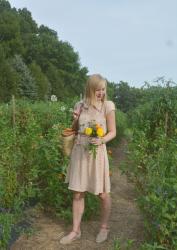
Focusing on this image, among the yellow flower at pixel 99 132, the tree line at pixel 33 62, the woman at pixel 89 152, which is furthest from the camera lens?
the tree line at pixel 33 62

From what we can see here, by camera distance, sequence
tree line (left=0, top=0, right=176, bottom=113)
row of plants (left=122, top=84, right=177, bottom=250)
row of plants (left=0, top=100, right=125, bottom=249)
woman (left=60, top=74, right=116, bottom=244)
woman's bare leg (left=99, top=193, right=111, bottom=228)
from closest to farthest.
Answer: row of plants (left=122, top=84, right=177, bottom=250), woman (left=60, top=74, right=116, bottom=244), woman's bare leg (left=99, top=193, right=111, bottom=228), row of plants (left=0, top=100, right=125, bottom=249), tree line (left=0, top=0, right=176, bottom=113)

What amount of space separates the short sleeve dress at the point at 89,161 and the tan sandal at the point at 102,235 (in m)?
0.41

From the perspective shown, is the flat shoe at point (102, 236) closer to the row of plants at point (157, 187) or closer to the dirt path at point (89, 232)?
the dirt path at point (89, 232)

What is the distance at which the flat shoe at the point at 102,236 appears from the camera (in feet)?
14.1

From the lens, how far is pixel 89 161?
4129 millimetres

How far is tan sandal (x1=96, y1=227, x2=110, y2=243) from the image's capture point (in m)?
4.29

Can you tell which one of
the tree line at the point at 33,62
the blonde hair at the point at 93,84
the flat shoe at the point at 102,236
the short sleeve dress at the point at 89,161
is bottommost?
the flat shoe at the point at 102,236

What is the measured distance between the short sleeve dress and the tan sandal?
41 centimetres

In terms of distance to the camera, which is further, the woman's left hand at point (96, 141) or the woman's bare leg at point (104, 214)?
the woman's bare leg at point (104, 214)

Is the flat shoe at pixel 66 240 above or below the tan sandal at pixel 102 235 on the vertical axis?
below

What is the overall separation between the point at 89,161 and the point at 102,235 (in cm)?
→ 70

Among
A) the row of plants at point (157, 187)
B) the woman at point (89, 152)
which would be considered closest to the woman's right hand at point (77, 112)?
the woman at point (89, 152)

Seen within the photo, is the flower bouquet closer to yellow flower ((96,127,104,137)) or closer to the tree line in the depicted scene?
yellow flower ((96,127,104,137))

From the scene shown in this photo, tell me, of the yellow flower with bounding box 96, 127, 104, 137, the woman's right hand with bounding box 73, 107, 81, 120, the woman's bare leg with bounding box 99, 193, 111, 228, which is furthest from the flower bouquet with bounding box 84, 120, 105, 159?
the woman's bare leg with bounding box 99, 193, 111, 228
